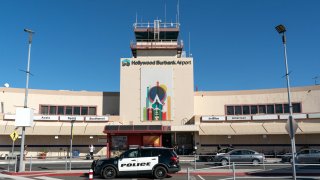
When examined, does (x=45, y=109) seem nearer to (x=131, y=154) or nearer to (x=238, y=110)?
(x=238, y=110)

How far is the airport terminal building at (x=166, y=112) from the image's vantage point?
135ft

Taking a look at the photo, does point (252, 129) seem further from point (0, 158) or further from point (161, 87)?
point (0, 158)

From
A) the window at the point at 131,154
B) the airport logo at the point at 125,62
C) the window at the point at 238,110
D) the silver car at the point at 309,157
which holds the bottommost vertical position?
the silver car at the point at 309,157

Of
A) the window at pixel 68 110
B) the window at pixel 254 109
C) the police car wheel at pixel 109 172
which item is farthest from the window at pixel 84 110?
the police car wheel at pixel 109 172

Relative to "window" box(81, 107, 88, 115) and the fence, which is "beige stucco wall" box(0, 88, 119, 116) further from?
the fence

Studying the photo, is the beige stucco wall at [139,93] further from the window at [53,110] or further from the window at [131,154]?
the window at [131,154]

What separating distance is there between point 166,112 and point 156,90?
296 centimetres

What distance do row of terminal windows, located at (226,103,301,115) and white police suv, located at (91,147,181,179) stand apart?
2609 cm

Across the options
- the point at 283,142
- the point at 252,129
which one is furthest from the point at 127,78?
the point at 283,142

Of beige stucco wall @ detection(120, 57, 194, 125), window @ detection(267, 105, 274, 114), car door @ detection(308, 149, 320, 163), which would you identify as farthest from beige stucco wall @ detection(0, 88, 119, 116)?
car door @ detection(308, 149, 320, 163)

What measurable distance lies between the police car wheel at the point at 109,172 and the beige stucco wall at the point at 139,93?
23096mm

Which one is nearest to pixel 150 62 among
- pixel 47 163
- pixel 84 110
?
pixel 84 110

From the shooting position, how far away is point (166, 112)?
43312 millimetres

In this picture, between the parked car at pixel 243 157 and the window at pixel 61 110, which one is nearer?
the parked car at pixel 243 157
